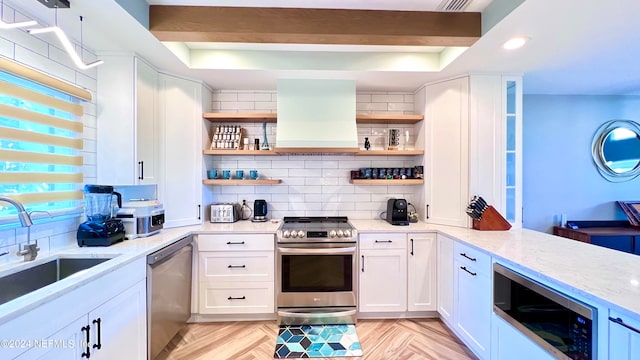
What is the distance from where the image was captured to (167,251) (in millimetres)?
2020

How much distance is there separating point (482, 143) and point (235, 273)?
2744 millimetres

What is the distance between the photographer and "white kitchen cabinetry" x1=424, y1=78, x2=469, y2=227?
2.58m

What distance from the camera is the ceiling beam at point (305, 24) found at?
183cm

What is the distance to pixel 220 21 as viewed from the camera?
1.84m

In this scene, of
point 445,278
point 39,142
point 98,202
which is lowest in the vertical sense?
point 445,278

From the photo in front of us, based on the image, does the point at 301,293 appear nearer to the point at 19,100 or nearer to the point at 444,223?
the point at 444,223

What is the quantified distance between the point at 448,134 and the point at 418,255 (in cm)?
129

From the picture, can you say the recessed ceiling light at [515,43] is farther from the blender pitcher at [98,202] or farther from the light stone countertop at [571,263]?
the blender pitcher at [98,202]

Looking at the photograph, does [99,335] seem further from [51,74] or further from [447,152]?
[447,152]

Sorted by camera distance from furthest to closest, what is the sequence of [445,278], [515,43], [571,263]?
[445,278], [515,43], [571,263]

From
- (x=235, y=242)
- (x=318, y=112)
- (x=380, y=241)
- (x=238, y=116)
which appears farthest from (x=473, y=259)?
(x=238, y=116)

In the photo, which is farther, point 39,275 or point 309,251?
point 309,251

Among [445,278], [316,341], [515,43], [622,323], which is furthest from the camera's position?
[445,278]

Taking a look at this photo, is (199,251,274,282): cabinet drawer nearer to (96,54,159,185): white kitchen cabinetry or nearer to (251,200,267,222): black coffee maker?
(251,200,267,222): black coffee maker
